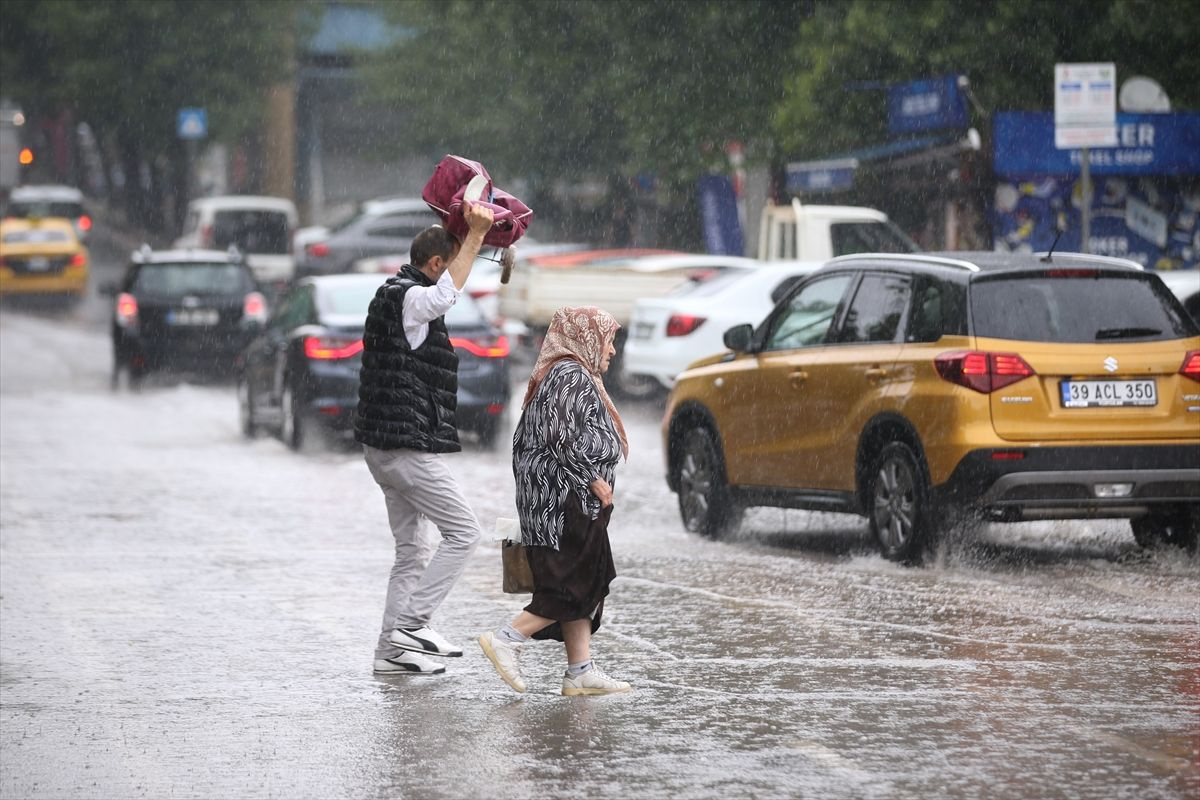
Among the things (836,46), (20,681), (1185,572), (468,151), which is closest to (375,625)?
(20,681)

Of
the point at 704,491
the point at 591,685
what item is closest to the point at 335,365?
the point at 704,491

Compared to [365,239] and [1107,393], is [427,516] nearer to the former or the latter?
[1107,393]

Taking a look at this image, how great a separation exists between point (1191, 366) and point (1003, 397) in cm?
102

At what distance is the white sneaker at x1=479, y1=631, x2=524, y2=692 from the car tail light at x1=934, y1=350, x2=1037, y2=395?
3.80 meters

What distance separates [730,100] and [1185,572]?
69.3 ft

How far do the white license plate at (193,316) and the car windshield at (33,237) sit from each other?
18044mm

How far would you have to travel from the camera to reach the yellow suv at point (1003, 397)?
1120cm

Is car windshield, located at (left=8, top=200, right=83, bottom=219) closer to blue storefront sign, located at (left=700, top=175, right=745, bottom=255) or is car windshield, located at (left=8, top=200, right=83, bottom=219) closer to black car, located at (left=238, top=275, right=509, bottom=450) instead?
blue storefront sign, located at (left=700, top=175, right=745, bottom=255)

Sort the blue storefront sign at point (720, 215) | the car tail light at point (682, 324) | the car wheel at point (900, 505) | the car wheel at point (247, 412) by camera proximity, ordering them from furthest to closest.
Answer: 1. the blue storefront sign at point (720, 215)
2. the car tail light at point (682, 324)
3. the car wheel at point (247, 412)
4. the car wheel at point (900, 505)

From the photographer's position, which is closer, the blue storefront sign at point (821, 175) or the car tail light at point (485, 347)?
the car tail light at point (485, 347)

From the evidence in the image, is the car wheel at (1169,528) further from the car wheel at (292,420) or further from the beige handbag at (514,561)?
the car wheel at (292,420)

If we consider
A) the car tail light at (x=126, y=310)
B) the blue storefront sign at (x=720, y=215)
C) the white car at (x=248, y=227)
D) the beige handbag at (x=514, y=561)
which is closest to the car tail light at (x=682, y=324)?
the car tail light at (x=126, y=310)

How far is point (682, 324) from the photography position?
22.0 m

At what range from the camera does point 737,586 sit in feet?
36.6
